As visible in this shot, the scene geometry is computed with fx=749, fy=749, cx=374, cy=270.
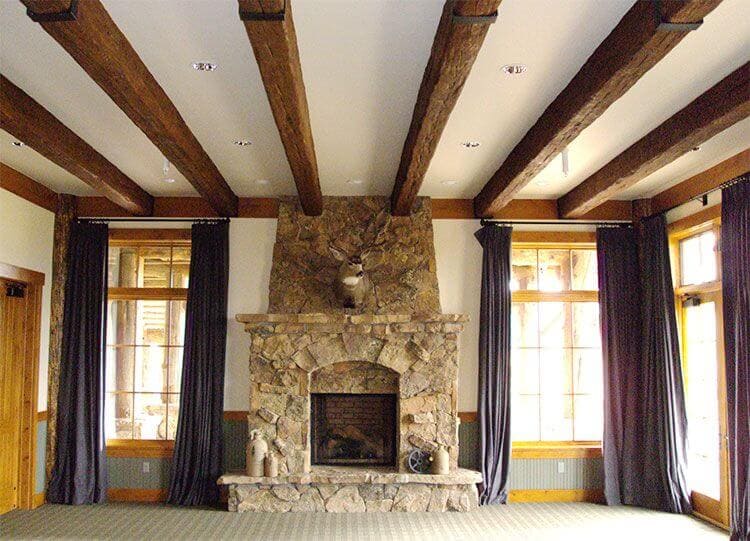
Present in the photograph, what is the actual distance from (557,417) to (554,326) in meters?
0.96

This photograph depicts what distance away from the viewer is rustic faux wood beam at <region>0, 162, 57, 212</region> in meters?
6.60

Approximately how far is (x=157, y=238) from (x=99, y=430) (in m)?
2.03

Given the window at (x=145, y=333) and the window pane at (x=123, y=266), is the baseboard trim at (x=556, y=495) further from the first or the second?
the window pane at (x=123, y=266)

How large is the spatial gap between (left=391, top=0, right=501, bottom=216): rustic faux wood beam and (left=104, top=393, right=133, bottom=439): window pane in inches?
160

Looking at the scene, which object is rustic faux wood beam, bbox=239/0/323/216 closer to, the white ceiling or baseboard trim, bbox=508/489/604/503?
the white ceiling

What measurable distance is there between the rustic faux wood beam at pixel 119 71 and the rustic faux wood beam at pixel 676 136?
11.2 ft

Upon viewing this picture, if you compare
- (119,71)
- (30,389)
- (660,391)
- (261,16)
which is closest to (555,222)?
(660,391)

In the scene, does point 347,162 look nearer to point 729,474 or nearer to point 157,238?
point 157,238

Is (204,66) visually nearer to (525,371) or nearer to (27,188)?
(27,188)

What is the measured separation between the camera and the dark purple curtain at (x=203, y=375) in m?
7.40

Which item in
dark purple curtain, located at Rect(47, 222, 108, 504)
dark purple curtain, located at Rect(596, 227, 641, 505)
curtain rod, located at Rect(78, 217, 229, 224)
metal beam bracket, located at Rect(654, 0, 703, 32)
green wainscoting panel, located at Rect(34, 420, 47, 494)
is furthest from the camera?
curtain rod, located at Rect(78, 217, 229, 224)

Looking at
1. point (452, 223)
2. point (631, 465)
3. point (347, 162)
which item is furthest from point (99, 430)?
point (631, 465)

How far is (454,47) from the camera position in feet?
11.7

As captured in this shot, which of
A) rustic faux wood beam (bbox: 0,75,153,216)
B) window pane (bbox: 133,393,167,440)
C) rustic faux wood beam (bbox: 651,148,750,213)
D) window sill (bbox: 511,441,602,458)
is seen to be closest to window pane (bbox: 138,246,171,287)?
rustic faux wood beam (bbox: 0,75,153,216)
